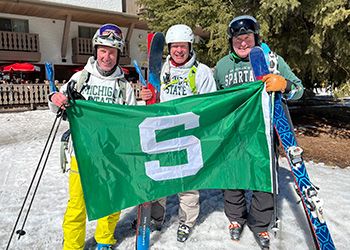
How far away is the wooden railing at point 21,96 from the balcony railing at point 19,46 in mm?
3510

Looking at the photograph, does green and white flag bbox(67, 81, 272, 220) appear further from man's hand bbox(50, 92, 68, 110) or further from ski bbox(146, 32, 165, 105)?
ski bbox(146, 32, 165, 105)

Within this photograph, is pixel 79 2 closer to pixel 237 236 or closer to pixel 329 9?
pixel 329 9

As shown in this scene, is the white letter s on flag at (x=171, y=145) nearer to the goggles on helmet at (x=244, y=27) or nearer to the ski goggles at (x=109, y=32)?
the ski goggles at (x=109, y=32)

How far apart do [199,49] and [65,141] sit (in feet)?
21.3

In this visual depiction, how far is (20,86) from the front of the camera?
13125mm

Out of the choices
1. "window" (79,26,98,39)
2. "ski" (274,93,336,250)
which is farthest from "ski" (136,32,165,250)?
"window" (79,26,98,39)

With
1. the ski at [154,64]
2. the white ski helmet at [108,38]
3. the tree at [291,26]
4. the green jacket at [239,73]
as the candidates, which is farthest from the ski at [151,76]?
the tree at [291,26]

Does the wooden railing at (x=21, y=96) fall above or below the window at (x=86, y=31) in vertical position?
below

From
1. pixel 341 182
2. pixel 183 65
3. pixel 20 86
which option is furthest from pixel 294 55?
pixel 20 86

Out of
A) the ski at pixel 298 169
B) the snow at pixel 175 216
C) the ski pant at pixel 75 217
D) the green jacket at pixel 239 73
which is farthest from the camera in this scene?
the snow at pixel 175 216

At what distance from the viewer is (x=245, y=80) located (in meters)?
3.06

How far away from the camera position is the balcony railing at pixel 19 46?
15.4 m

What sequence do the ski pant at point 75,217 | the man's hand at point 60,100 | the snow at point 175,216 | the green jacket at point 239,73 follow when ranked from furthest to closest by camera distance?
the snow at point 175,216 → the green jacket at point 239,73 → the ski pant at point 75,217 → the man's hand at point 60,100

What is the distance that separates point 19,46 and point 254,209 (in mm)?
16578
